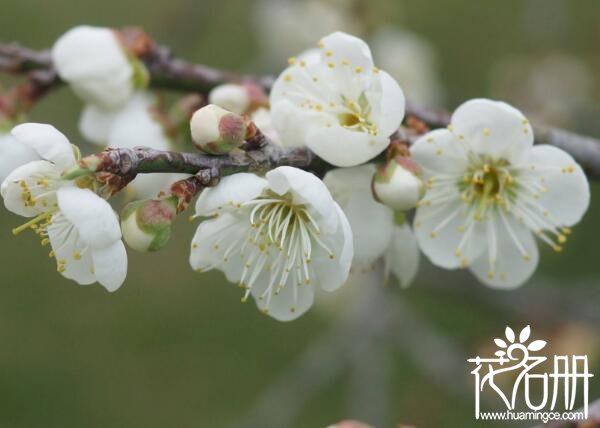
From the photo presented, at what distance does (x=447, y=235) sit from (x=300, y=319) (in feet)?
7.93

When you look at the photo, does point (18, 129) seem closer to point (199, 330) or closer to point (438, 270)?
point (438, 270)

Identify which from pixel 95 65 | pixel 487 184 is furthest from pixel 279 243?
pixel 95 65

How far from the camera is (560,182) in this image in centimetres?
Answer: 133

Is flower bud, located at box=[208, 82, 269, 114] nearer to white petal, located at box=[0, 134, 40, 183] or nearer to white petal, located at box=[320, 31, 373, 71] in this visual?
white petal, located at box=[320, 31, 373, 71]

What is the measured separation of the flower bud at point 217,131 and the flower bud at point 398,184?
214 mm

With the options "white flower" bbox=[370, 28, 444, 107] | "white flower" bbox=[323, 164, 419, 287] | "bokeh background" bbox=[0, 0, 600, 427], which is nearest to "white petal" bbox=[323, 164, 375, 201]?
"white flower" bbox=[323, 164, 419, 287]

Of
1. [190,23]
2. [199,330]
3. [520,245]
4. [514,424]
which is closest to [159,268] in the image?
[199,330]

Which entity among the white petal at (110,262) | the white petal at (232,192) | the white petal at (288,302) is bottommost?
the white petal at (288,302)

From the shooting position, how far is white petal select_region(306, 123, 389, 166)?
1153 millimetres

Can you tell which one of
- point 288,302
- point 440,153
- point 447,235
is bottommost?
point 288,302

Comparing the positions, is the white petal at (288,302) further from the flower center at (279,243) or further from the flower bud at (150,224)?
the flower bud at (150,224)

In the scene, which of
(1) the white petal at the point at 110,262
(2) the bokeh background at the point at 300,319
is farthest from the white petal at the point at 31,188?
(2) the bokeh background at the point at 300,319

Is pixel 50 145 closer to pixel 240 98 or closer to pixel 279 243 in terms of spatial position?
pixel 279 243

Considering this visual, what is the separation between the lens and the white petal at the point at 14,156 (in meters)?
1.26
